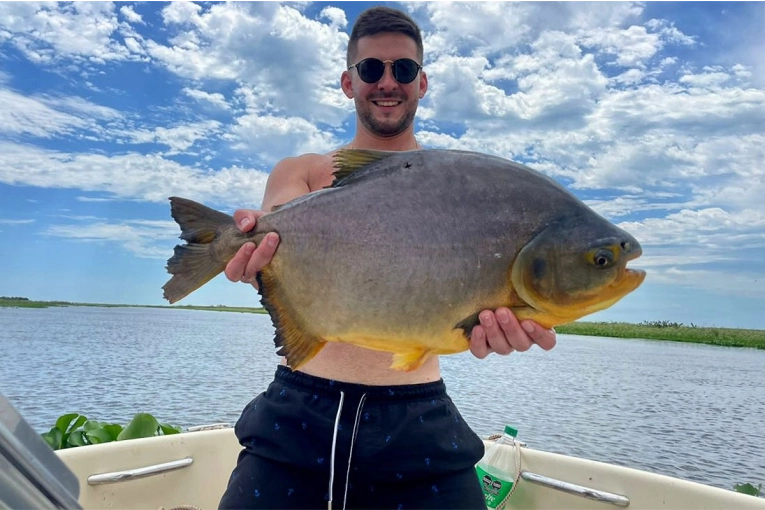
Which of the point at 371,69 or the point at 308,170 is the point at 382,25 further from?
the point at 308,170

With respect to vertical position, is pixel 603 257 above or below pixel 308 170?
below

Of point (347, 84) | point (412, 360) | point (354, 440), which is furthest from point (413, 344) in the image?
point (347, 84)

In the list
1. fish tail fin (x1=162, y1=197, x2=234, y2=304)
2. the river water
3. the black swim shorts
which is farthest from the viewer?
the river water

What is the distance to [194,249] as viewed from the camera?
9.38ft

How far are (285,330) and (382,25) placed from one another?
2158mm

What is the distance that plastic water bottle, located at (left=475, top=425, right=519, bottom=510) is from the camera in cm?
502

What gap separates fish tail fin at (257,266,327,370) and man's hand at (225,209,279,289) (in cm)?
6

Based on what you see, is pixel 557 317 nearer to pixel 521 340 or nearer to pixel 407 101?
pixel 521 340

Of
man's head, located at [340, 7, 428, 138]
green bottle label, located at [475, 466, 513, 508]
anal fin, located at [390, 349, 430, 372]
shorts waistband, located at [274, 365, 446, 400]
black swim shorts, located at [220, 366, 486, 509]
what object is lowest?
green bottle label, located at [475, 466, 513, 508]

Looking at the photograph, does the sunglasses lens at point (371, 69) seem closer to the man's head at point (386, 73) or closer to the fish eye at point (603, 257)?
the man's head at point (386, 73)

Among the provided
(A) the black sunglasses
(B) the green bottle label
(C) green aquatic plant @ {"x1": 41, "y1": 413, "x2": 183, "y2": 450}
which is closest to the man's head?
(A) the black sunglasses

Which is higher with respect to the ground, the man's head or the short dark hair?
the short dark hair

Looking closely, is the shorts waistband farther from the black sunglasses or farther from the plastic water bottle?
the plastic water bottle

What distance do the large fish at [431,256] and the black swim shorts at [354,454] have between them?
55 cm
